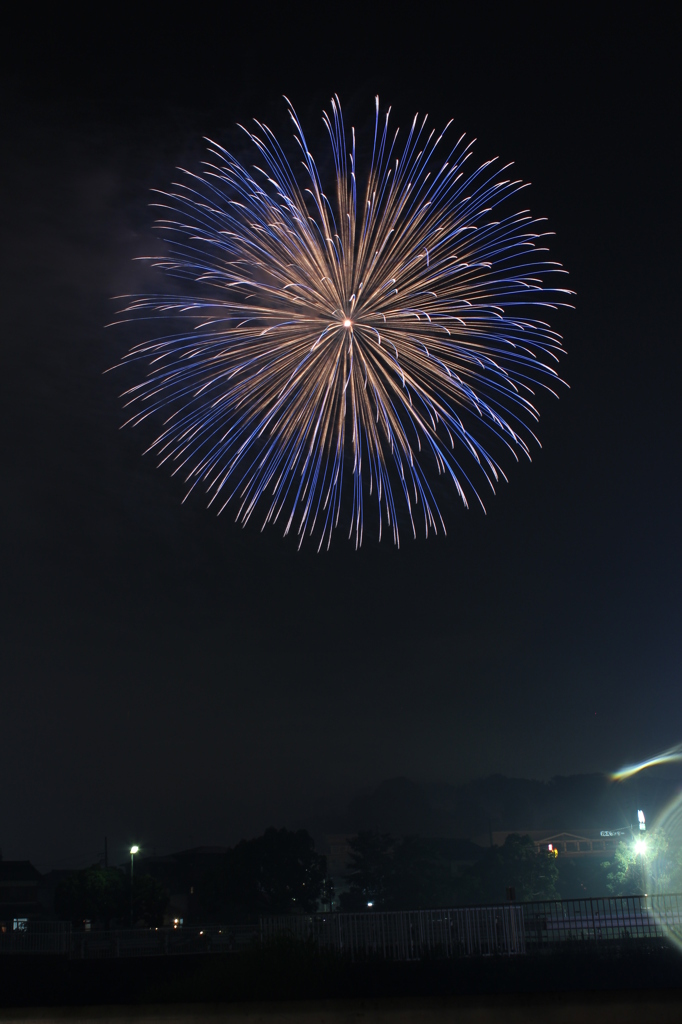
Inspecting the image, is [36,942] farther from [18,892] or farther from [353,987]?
[18,892]

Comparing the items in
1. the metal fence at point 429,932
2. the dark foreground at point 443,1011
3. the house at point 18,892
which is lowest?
the house at point 18,892

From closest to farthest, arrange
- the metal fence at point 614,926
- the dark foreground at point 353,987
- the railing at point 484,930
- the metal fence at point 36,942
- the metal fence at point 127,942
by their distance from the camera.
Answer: the dark foreground at point 353,987 → the railing at point 484,930 → the metal fence at point 614,926 → the metal fence at point 127,942 → the metal fence at point 36,942

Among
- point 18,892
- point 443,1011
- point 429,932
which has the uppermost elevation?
point 443,1011

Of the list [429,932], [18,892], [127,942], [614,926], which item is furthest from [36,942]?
[18,892]

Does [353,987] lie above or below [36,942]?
above

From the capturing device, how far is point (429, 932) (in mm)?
20922

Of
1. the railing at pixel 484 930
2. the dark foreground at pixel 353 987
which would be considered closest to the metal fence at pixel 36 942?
the dark foreground at pixel 353 987

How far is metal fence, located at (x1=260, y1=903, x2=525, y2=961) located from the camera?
1991 cm

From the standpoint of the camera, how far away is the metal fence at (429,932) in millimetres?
19906

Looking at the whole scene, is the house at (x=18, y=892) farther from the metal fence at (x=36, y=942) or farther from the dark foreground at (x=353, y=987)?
the dark foreground at (x=353, y=987)

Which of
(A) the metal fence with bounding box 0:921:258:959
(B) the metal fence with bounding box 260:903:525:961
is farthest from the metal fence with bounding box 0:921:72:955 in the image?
(B) the metal fence with bounding box 260:903:525:961

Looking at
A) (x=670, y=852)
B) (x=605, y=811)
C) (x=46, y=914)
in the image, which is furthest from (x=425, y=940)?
(x=605, y=811)

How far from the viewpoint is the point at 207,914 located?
54031 mm

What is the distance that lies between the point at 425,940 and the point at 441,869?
37.4 meters
